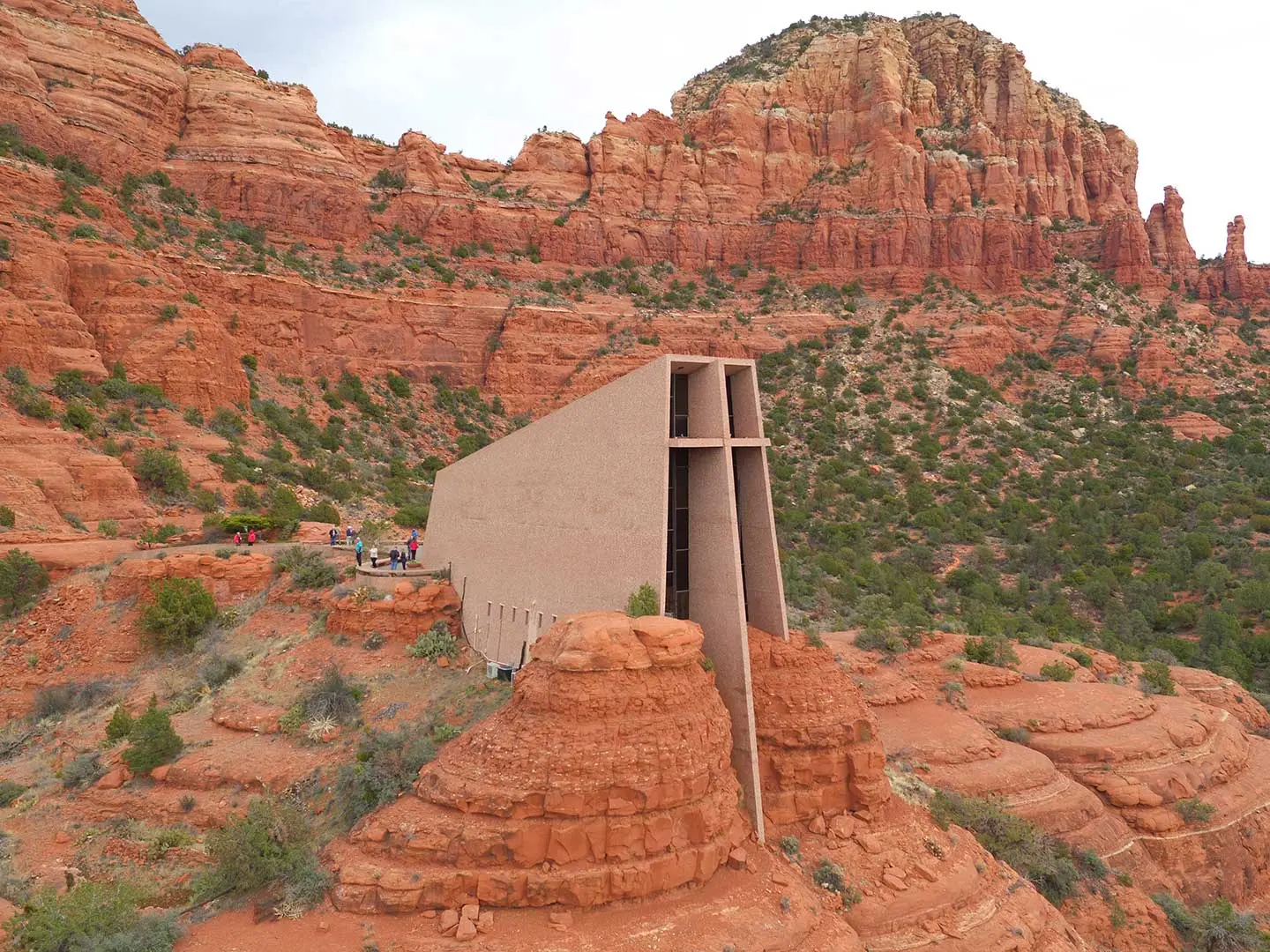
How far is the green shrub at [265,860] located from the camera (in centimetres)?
841

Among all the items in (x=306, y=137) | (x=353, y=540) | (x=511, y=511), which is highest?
(x=306, y=137)

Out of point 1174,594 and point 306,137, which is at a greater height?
point 306,137

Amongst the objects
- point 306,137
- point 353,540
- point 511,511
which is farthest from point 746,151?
point 511,511

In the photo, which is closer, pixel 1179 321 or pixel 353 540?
pixel 353 540

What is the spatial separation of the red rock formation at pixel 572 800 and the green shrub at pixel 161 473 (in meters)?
19.3

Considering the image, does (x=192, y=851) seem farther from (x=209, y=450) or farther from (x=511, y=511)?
(x=209, y=450)

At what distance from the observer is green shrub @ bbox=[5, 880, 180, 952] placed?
7457mm

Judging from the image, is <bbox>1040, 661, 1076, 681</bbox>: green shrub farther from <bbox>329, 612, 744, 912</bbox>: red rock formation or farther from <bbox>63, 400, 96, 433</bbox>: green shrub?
<bbox>63, 400, 96, 433</bbox>: green shrub

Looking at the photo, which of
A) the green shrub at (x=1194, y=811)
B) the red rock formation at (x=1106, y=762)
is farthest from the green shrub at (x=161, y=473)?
the green shrub at (x=1194, y=811)

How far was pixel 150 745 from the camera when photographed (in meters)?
12.0

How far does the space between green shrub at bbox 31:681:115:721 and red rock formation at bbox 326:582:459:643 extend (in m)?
5.06

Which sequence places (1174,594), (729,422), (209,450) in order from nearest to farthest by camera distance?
1. (729,422)
2. (209,450)
3. (1174,594)

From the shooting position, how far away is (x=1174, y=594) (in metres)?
29.9

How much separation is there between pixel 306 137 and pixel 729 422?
44.1 meters
